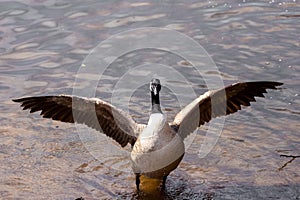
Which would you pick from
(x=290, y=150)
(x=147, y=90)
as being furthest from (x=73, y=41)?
(x=290, y=150)

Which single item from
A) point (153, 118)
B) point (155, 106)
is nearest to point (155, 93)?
point (155, 106)

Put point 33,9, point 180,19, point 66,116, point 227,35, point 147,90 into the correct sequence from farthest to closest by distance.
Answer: point 33,9 < point 180,19 < point 227,35 < point 147,90 < point 66,116

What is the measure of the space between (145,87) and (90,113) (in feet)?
10.0

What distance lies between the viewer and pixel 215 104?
8.11m

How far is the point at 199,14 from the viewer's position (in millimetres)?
13719

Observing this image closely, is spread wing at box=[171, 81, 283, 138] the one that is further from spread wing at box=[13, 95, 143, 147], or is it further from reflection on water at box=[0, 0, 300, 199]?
reflection on water at box=[0, 0, 300, 199]

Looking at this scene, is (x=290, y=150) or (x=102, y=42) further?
(x=102, y=42)

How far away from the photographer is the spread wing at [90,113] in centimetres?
773

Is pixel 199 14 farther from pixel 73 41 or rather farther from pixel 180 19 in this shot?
pixel 73 41

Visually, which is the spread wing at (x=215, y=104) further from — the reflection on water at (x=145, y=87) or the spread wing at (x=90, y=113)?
the reflection on water at (x=145, y=87)

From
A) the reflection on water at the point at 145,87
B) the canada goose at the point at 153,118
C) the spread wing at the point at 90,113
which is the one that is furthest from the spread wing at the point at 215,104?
the reflection on water at the point at 145,87

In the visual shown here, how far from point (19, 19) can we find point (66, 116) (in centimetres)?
656

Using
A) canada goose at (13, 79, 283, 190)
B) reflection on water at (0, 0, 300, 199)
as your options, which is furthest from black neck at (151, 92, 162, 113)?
reflection on water at (0, 0, 300, 199)

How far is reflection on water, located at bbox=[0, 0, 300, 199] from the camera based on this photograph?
8.17 m
